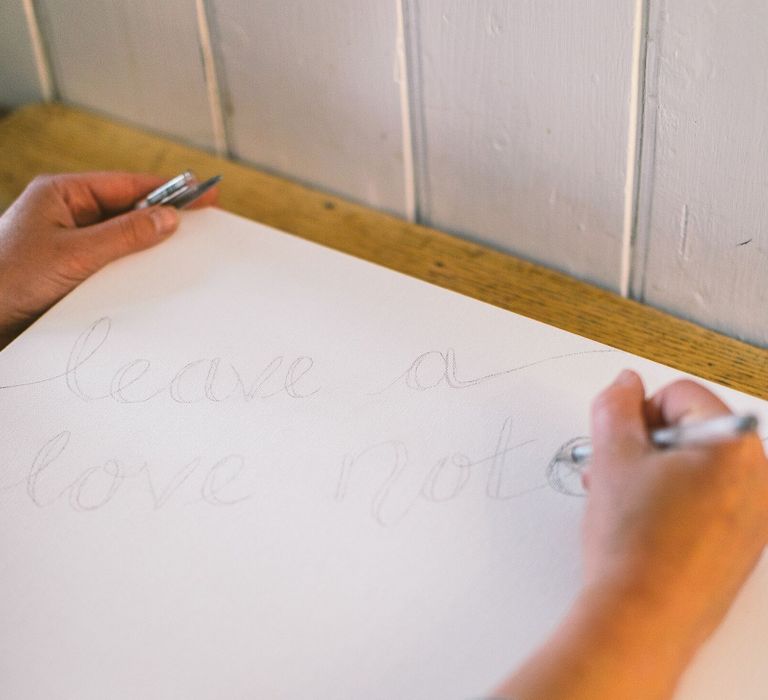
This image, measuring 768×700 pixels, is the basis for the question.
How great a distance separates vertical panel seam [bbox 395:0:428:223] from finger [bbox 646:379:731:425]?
1.05 feet

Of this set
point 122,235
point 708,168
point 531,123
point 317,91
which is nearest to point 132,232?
point 122,235

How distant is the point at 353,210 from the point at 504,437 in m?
0.32

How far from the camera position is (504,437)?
54 centimetres

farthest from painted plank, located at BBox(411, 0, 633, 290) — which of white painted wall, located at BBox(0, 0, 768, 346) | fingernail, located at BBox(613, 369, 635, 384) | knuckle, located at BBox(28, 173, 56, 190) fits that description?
knuckle, located at BBox(28, 173, 56, 190)

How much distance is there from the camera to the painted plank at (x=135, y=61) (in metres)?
0.82

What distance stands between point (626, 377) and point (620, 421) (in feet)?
0.13

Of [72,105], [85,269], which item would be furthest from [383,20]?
[72,105]

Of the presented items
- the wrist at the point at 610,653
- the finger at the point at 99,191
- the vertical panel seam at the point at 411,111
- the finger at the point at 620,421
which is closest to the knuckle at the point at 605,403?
the finger at the point at 620,421

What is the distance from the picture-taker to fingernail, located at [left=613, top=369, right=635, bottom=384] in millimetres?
523

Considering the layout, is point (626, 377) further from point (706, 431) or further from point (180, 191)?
point (180, 191)

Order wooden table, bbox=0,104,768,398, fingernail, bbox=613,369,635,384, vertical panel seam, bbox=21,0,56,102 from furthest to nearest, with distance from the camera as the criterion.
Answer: vertical panel seam, bbox=21,0,56,102, wooden table, bbox=0,104,768,398, fingernail, bbox=613,369,635,384

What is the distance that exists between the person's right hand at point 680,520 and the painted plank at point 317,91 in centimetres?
37

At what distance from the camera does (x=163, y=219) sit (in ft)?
2.28

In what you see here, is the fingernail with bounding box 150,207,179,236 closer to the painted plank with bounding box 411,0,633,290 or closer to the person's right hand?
the painted plank with bounding box 411,0,633,290
